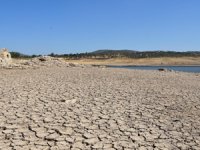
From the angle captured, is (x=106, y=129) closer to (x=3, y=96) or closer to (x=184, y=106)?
(x=184, y=106)

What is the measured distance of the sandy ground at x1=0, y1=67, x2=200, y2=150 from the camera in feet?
24.5

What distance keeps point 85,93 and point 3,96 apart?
10.3 feet

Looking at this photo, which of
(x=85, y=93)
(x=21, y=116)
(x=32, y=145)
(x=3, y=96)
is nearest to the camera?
(x=32, y=145)

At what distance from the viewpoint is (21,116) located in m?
9.30

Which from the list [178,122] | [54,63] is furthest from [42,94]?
[54,63]

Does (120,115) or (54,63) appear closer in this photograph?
(120,115)

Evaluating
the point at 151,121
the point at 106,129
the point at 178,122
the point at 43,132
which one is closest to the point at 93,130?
the point at 106,129

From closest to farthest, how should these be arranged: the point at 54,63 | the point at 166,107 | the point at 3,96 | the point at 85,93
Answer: the point at 166,107 → the point at 3,96 → the point at 85,93 → the point at 54,63

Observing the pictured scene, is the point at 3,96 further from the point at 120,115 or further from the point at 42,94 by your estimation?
the point at 120,115

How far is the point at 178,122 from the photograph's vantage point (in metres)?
9.38

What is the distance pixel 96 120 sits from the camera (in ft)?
30.1

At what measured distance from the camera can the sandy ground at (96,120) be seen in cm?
748

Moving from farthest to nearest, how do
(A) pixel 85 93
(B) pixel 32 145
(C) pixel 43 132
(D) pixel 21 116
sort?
(A) pixel 85 93 → (D) pixel 21 116 → (C) pixel 43 132 → (B) pixel 32 145

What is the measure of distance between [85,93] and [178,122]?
481 centimetres
